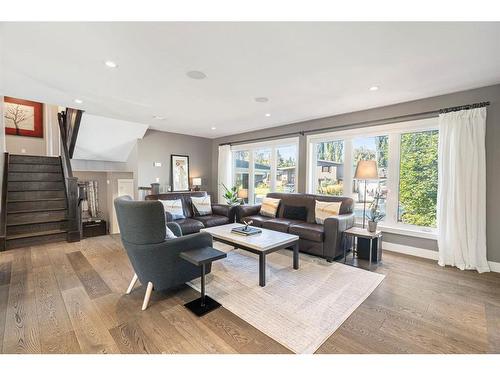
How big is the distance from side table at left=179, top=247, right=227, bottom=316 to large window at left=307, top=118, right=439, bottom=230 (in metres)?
2.89

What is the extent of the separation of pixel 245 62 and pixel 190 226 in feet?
9.42

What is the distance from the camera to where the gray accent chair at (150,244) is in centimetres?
207

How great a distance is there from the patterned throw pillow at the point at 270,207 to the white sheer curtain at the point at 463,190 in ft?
8.68

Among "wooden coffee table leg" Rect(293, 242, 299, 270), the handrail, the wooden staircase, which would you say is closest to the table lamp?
the wooden staircase

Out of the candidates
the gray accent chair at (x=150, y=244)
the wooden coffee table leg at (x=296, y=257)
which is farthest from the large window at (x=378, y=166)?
the gray accent chair at (x=150, y=244)

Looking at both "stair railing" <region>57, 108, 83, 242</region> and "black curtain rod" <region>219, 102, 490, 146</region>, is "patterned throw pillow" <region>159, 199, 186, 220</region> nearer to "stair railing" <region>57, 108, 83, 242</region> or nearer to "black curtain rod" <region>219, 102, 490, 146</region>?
"stair railing" <region>57, 108, 83, 242</region>

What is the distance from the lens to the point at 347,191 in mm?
4484

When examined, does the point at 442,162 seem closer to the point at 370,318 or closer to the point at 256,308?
the point at 370,318

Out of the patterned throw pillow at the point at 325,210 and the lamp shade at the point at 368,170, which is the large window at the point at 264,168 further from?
the lamp shade at the point at 368,170

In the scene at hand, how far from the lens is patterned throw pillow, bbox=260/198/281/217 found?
4664 mm

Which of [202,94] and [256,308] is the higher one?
[202,94]
